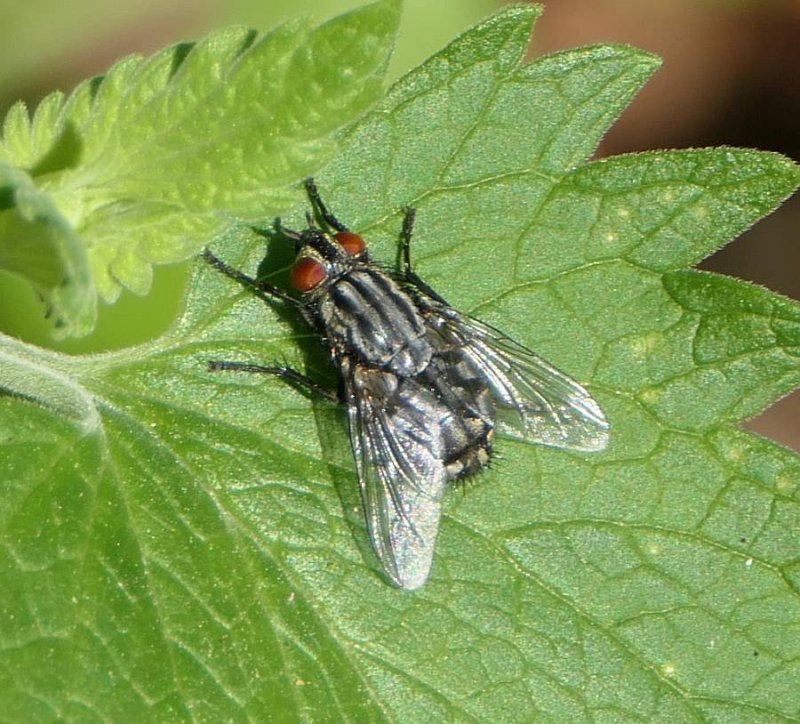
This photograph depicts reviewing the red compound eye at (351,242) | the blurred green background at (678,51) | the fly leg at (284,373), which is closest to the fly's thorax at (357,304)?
the red compound eye at (351,242)

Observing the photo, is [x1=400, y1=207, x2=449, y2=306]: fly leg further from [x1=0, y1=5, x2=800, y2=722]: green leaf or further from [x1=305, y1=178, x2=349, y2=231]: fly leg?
[x1=305, y1=178, x2=349, y2=231]: fly leg

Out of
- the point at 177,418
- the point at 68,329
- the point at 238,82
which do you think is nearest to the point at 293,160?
the point at 238,82

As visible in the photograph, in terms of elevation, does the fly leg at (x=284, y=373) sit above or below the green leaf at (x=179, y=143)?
below

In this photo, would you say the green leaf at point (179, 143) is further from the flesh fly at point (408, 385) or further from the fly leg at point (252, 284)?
the flesh fly at point (408, 385)

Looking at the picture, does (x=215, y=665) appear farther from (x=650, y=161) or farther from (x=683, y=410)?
(x=650, y=161)

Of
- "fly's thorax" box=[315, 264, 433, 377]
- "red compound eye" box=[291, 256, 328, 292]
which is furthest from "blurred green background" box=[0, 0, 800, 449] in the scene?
"red compound eye" box=[291, 256, 328, 292]
